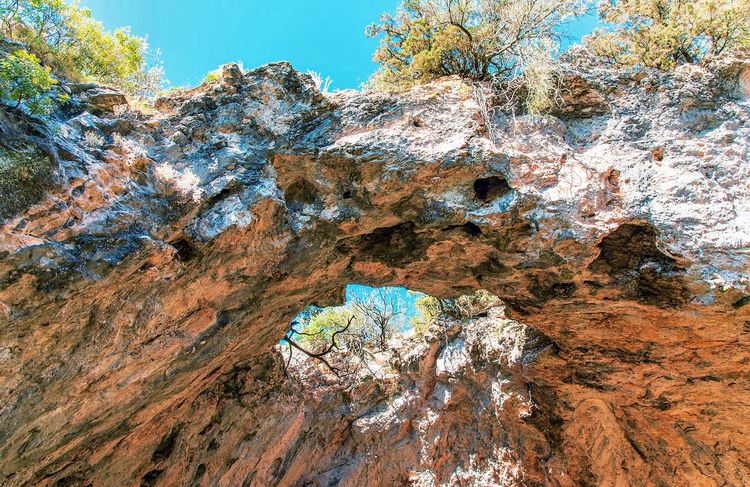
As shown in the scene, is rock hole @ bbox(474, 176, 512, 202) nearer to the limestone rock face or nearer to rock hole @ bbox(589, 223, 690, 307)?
the limestone rock face

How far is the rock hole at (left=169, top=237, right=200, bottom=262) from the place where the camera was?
5148 mm

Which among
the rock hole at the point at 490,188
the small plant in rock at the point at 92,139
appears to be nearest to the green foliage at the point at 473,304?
the rock hole at the point at 490,188

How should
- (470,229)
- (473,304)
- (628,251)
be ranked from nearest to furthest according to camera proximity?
(628,251), (470,229), (473,304)

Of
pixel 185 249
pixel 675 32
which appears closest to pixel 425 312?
pixel 185 249

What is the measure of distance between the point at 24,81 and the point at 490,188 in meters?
4.89

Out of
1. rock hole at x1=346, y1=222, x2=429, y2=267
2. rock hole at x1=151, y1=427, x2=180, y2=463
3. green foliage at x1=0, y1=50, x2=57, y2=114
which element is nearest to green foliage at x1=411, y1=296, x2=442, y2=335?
rock hole at x1=346, y1=222, x2=429, y2=267

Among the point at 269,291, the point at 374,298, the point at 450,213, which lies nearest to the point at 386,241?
the point at 450,213

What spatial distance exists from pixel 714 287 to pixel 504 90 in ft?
11.1

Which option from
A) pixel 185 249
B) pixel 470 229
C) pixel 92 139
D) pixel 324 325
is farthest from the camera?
pixel 324 325

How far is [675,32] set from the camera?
5711 millimetres

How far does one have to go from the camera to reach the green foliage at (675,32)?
5566 mm

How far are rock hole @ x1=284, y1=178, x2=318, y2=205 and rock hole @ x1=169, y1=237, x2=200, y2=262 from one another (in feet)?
4.31

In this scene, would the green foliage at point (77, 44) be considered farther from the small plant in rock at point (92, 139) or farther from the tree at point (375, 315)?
the tree at point (375, 315)

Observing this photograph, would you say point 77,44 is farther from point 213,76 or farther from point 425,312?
point 425,312
